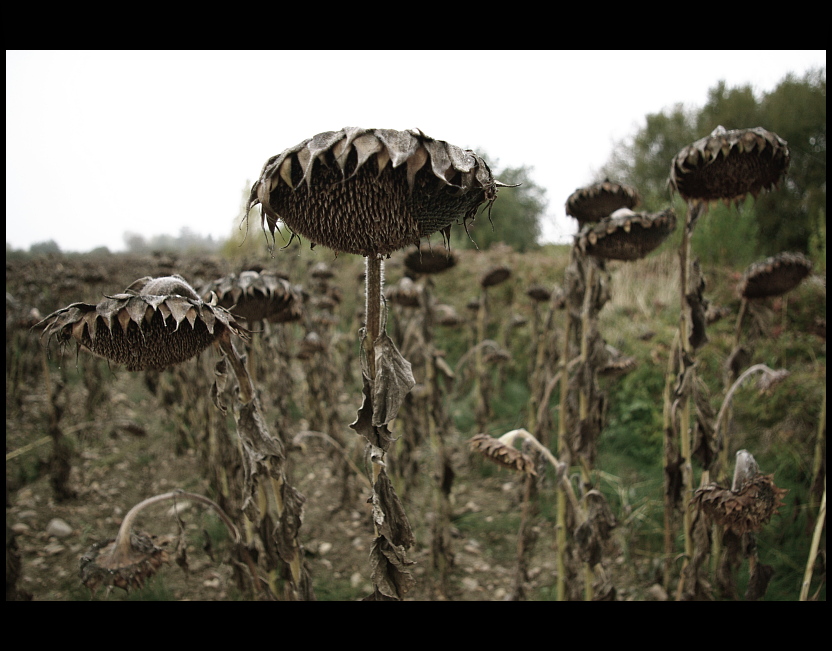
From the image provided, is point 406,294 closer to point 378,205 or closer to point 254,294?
point 254,294

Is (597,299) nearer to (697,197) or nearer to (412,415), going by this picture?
(697,197)

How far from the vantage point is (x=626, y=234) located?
76.7 inches

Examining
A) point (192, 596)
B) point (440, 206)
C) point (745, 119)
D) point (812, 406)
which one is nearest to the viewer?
point (440, 206)

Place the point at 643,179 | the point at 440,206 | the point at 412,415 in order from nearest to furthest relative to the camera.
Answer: the point at 440,206
the point at 412,415
the point at 643,179

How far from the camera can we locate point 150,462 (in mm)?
4402

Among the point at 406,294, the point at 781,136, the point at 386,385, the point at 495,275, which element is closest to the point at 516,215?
the point at 781,136

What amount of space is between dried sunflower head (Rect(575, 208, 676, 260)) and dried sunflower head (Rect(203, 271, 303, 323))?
130 cm

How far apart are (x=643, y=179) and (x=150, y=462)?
659 inches

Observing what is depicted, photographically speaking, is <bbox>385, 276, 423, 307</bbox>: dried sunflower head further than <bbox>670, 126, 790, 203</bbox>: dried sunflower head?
Yes

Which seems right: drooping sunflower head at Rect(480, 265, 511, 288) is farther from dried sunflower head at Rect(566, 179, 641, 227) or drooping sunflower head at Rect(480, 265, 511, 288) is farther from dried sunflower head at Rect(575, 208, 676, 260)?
dried sunflower head at Rect(575, 208, 676, 260)

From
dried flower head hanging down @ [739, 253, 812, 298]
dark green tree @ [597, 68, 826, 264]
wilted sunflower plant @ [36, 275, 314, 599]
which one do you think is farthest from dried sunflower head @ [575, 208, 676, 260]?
dark green tree @ [597, 68, 826, 264]

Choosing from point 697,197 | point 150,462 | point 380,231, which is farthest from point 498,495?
point 380,231

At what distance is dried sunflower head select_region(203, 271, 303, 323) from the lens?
167 centimetres

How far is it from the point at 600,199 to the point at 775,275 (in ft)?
3.24
